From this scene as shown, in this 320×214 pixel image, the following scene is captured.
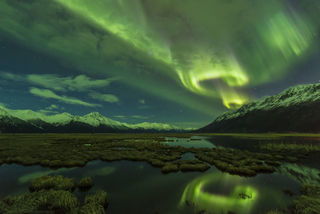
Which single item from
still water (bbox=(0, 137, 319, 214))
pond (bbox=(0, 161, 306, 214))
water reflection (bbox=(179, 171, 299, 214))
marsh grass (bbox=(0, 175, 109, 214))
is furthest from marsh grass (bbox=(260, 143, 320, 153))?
marsh grass (bbox=(0, 175, 109, 214))

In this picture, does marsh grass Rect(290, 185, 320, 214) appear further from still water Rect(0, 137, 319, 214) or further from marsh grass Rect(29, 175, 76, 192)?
marsh grass Rect(29, 175, 76, 192)

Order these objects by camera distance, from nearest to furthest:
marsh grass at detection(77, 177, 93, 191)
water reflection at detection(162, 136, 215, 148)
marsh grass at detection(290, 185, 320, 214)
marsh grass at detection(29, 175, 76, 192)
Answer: marsh grass at detection(290, 185, 320, 214)
marsh grass at detection(29, 175, 76, 192)
marsh grass at detection(77, 177, 93, 191)
water reflection at detection(162, 136, 215, 148)

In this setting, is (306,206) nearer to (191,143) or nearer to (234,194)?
(234,194)

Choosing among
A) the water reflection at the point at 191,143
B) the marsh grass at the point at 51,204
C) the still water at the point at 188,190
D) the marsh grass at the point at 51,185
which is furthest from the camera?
the water reflection at the point at 191,143

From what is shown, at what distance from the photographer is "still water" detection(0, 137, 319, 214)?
1130 centimetres

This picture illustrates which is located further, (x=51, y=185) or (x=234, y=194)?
(x=51, y=185)

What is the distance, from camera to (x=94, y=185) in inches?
625

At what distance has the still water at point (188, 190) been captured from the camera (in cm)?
1130

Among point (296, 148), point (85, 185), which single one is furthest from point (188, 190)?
point (296, 148)

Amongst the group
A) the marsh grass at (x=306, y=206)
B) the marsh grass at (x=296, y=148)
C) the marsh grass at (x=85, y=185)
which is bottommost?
the marsh grass at (x=85, y=185)

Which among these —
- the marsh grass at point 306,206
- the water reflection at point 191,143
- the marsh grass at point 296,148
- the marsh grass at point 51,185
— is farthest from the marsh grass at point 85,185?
the marsh grass at point 296,148

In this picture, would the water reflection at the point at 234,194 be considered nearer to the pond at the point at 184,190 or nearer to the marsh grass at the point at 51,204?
the pond at the point at 184,190

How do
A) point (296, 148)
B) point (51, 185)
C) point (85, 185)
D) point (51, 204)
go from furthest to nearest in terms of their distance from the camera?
point (296, 148)
point (85, 185)
point (51, 185)
point (51, 204)

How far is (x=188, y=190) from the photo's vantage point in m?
14.7
